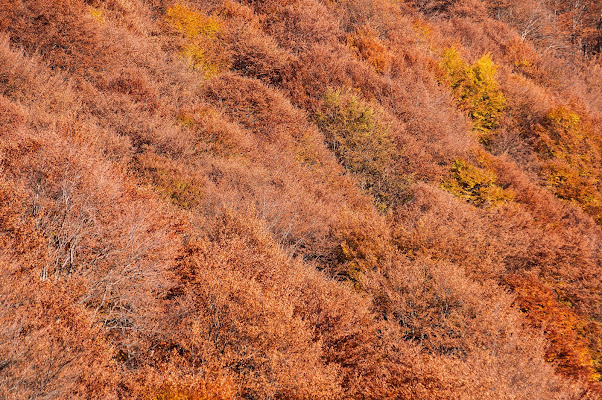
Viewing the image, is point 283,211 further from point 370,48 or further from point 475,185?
point 370,48

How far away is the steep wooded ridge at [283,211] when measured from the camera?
11.7 m

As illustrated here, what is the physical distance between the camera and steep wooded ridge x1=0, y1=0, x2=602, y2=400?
38.5 ft

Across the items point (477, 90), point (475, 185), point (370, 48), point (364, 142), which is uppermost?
point (477, 90)

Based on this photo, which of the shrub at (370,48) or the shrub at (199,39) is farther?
the shrub at (370,48)

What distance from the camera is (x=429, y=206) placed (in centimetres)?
2700

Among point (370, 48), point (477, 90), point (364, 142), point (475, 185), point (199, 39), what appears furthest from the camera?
point (477, 90)

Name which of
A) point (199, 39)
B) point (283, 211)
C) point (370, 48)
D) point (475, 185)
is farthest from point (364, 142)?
point (199, 39)

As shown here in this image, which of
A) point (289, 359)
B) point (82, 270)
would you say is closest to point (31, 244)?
point (82, 270)

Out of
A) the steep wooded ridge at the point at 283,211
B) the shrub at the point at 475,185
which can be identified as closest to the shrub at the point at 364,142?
the steep wooded ridge at the point at 283,211

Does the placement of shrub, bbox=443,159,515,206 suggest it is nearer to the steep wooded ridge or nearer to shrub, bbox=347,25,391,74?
the steep wooded ridge

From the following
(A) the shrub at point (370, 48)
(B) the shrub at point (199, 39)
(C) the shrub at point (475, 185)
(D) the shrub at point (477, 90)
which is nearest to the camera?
(C) the shrub at point (475, 185)

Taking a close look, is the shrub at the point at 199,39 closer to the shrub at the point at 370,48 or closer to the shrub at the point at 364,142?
the shrub at the point at 364,142

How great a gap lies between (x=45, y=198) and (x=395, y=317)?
15.8m

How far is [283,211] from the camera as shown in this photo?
22.7m
